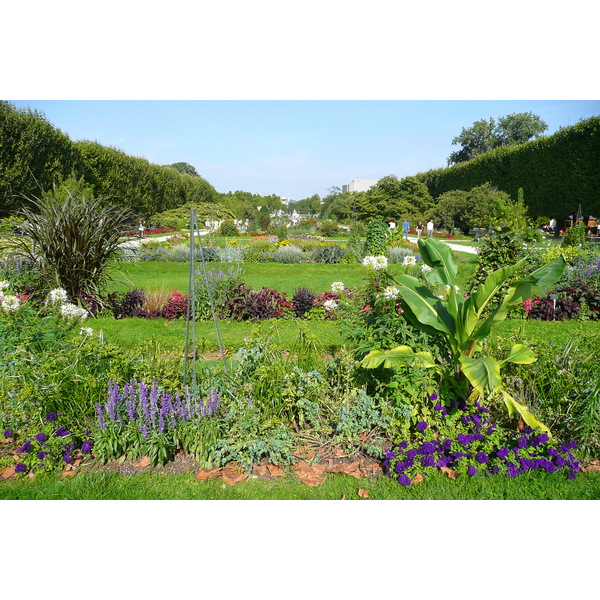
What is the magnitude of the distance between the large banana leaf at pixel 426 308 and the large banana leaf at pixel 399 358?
0.28m

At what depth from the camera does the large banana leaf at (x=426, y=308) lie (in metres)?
3.41

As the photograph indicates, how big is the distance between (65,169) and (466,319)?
78.3 ft

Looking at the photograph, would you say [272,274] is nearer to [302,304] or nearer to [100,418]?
[302,304]

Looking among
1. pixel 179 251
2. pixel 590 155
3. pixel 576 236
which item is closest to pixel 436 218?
pixel 590 155

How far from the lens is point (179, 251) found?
1541 cm

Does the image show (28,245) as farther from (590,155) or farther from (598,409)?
(590,155)

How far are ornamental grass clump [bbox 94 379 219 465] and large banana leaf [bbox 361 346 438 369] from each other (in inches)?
46.4

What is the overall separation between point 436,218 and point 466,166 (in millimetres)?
4866

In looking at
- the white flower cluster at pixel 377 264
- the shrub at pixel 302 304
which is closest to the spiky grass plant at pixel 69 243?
the shrub at pixel 302 304

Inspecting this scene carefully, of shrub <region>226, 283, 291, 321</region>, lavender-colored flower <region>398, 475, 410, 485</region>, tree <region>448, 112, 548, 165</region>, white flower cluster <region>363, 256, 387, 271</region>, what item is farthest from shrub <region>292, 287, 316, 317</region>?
tree <region>448, 112, 548, 165</region>

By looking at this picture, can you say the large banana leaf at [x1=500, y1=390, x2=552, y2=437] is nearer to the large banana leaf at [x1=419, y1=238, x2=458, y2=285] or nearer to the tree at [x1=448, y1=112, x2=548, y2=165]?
the large banana leaf at [x1=419, y1=238, x2=458, y2=285]

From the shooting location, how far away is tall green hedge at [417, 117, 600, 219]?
20.4m

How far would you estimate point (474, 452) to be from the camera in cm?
299

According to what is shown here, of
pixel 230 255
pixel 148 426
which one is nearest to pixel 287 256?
pixel 230 255
